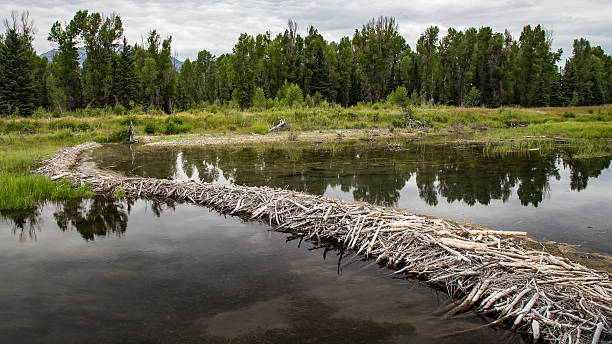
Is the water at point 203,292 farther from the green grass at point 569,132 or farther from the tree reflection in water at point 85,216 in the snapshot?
the green grass at point 569,132

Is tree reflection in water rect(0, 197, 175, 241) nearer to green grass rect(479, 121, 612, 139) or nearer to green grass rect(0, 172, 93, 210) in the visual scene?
green grass rect(0, 172, 93, 210)

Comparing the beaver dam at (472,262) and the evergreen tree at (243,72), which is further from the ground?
the evergreen tree at (243,72)

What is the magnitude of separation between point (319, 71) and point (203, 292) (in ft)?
A: 218

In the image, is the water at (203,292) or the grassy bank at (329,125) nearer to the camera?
the water at (203,292)

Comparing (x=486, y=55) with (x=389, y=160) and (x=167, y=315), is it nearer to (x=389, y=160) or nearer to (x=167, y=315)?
(x=389, y=160)

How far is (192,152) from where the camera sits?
2625 cm

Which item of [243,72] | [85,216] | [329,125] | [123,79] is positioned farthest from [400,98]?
[85,216]

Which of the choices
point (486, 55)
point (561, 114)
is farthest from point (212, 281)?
point (486, 55)

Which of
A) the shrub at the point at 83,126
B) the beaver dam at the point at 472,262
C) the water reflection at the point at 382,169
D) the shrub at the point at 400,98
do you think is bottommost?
the beaver dam at the point at 472,262

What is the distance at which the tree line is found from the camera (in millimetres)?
59156

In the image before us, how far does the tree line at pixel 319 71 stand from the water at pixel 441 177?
27.3 metres

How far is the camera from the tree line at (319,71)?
59.2 m

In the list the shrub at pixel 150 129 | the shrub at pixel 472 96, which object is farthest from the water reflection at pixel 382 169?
the shrub at pixel 472 96

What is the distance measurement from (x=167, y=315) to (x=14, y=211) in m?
9.14
